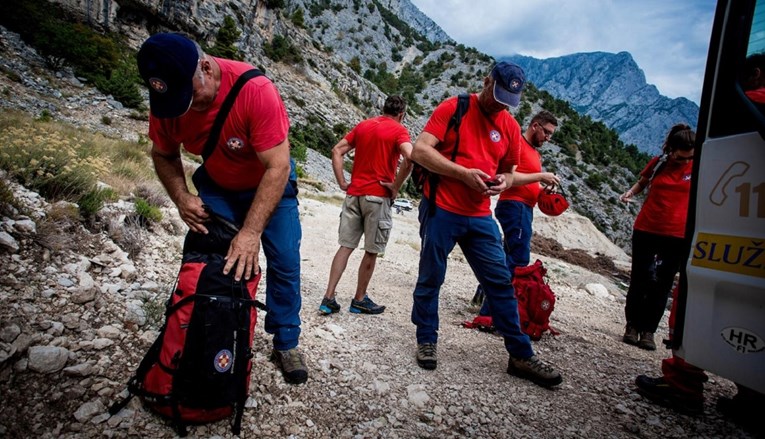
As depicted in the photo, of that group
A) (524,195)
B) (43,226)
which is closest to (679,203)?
(524,195)

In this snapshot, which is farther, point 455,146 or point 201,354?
point 455,146

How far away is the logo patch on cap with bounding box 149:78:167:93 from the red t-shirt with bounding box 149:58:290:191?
24 cm

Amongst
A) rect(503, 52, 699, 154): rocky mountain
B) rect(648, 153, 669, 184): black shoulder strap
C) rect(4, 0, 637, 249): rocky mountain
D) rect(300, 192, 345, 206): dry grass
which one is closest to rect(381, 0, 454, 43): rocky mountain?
rect(503, 52, 699, 154): rocky mountain

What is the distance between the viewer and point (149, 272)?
3160 mm

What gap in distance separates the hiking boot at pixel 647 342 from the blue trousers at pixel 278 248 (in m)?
3.70

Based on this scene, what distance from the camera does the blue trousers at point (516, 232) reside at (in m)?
3.78

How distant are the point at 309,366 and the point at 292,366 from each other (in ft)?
0.74

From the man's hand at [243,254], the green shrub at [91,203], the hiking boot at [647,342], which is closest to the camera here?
the man's hand at [243,254]

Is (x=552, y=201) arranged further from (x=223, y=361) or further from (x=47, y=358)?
(x=47, y=358)

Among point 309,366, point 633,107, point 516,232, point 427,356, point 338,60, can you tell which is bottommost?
point 309,366

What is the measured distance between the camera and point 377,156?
144 inches

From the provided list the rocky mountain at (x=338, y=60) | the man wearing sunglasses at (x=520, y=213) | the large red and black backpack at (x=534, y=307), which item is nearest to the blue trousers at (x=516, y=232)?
the man wearing sunglasses at (x=520, y=213)

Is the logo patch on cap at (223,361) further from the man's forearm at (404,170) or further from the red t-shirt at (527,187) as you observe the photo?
the red t-shirt at (527,187)

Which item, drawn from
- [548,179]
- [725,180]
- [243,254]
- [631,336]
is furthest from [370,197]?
[631,336]
